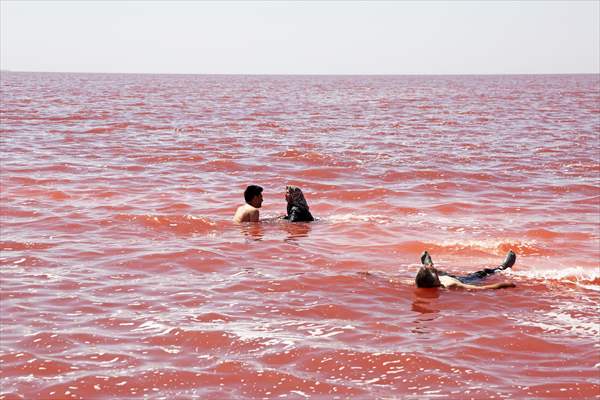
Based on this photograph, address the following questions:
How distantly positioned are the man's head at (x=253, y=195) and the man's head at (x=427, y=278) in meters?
4.41

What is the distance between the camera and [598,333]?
23.9 ft

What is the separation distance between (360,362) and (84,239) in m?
6.17

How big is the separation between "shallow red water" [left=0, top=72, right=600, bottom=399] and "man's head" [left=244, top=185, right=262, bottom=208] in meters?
0.39

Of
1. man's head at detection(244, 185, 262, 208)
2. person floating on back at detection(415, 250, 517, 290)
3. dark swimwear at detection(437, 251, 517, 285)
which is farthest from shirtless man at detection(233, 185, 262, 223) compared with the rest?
person floating on back at detection(415, 250, 517, 290)

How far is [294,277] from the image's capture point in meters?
9.30

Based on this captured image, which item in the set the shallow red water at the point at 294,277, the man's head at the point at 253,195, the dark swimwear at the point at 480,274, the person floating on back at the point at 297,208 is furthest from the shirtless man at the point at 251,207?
the dark swimwear at the point at 480,274

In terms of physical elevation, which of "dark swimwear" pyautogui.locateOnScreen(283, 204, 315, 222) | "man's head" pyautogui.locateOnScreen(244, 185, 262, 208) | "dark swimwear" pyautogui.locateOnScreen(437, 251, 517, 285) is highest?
"man's head" pyautogui.locateOnScreen(244, 185, 262, 208)

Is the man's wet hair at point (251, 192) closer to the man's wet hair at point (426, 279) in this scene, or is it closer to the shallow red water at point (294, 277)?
the shallow red water at point (294, 277)

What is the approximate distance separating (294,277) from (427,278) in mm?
1692

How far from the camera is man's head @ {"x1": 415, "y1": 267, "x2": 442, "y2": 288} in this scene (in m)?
8.57

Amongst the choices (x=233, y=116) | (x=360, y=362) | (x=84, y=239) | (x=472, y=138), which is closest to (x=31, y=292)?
(x=84, y=239)

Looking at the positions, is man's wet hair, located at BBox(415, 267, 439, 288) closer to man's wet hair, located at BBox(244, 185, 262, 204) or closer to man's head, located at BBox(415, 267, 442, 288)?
man's head, located at BBox(415, 267, 442, 288)

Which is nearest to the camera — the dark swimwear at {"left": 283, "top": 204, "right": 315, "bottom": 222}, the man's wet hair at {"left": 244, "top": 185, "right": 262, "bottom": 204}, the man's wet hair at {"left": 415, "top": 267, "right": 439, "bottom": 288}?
the man's wet hair at {"left": 415, "top": 267, "right": 439, "bottom": 288}

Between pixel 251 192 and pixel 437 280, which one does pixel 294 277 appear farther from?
pixel 251 192
